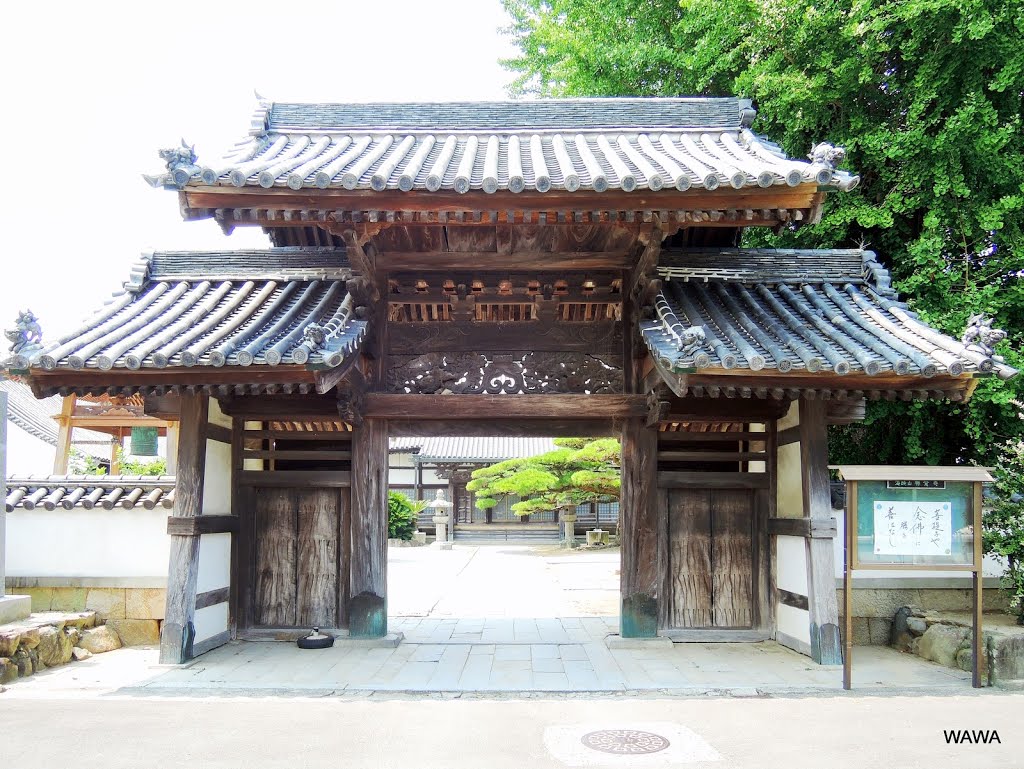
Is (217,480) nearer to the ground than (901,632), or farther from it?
farther from it

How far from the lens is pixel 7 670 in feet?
21.7

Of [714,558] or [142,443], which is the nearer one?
[714,558]

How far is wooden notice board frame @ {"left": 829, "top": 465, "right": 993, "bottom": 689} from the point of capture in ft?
21.3

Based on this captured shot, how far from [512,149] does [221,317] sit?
144 inches

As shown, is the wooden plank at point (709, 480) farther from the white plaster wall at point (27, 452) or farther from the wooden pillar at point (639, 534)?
the white plaster wall at point (27, 452)

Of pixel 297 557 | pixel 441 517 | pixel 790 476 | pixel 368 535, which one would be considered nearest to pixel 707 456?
pixel 790 476

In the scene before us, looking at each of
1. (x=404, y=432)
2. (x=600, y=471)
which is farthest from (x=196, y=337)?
(x=600, y=471)

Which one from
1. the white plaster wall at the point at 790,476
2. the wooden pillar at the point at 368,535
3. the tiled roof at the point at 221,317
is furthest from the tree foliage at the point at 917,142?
the tiled roof at the point at 221,317

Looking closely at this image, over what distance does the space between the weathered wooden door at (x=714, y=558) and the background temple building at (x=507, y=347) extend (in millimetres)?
26

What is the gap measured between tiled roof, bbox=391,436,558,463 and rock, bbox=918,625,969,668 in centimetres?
2514

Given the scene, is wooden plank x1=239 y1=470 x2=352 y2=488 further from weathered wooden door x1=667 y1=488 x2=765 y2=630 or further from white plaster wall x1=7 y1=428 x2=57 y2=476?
white plaster wall x1=7 y1=428 x2=57 y2=476

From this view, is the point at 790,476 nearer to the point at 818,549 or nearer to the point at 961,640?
the point at 818,549

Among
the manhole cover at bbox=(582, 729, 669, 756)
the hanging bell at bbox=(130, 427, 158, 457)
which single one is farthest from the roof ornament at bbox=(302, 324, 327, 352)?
the hanging bell at bbox=(130, 427, 158, 457)

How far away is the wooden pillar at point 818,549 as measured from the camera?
23.7ft
